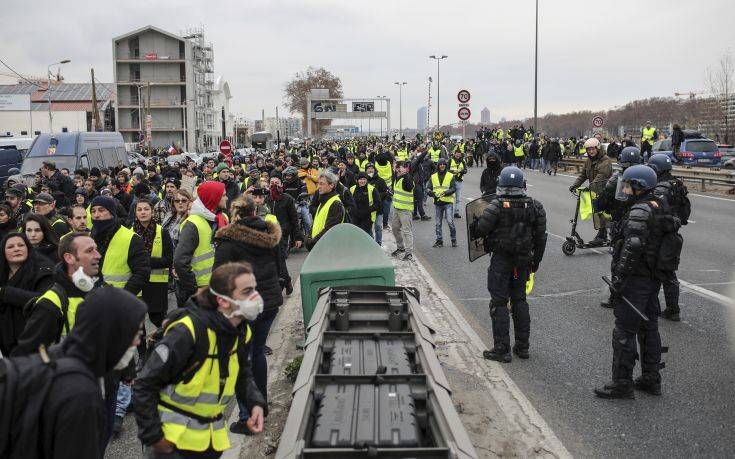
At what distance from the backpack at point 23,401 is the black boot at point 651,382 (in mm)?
5084

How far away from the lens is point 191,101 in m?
83.4

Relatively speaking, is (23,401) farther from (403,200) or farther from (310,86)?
(310,86)

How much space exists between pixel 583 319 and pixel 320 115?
8225 cm

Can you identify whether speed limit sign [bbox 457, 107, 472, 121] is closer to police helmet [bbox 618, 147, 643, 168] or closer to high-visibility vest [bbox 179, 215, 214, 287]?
police helmet [bbox 618, 147, 643, 168]

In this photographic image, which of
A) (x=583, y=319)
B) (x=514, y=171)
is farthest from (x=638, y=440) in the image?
(x=583, y=319)

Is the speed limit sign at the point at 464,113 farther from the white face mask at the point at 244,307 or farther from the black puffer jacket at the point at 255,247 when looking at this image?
the white face mask at the point at 244,307

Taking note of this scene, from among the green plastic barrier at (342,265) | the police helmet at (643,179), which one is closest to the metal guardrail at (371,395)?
the green plastic barrier at (342,265)

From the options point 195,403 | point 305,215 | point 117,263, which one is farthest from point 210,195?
point 305,215

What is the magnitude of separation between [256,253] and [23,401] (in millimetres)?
3086

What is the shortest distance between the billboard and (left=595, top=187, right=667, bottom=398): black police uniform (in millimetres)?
90653

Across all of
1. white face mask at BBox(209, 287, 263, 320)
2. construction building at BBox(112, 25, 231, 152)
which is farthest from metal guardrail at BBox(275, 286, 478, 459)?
construction building at BBox(112, 25, 231, 152)

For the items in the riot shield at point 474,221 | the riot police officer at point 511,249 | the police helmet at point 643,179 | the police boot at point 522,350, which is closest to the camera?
the police helmet at point 643,179

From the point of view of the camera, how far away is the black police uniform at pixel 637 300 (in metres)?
6.05

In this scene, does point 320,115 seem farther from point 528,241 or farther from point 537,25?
point 528,241
